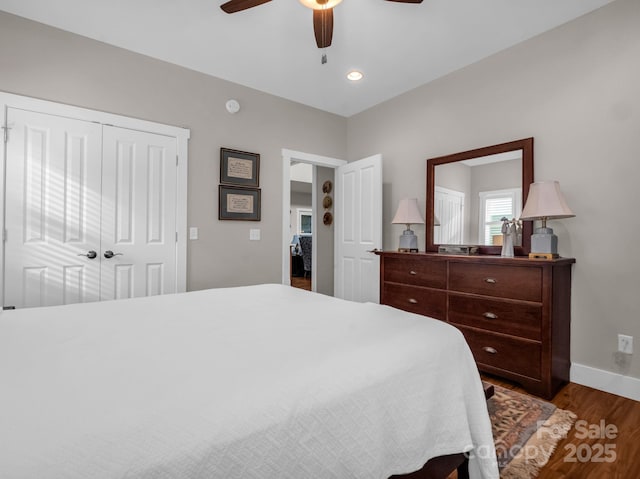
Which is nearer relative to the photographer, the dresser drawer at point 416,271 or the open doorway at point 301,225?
the dresser drawer at point 416,271

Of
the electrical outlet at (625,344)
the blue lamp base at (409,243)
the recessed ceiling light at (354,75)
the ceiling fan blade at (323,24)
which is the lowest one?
the electrical outlet at (625,344)

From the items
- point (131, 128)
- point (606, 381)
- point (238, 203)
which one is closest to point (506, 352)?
point (606, 381)

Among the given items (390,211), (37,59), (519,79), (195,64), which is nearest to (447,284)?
(390,211)

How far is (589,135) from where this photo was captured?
7.87 feet

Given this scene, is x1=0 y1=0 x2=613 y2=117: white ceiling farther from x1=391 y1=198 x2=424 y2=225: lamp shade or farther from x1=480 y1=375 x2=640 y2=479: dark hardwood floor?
x1=480 y1=375 x2=640 y2=479: dark hardwood floor

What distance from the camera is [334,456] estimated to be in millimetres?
814

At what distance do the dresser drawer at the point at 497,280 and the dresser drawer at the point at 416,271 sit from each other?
9cm

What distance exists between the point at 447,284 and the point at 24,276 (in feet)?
10.7

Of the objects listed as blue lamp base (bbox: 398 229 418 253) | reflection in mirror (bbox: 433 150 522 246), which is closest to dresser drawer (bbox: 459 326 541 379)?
reflection in mirror (bbox: 433 150 522 246)

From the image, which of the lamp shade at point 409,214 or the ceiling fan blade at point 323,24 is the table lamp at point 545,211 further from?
the ceiling fan blade at point 323,24

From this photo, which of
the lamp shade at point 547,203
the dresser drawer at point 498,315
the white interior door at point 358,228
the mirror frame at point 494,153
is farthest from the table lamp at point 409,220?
the lamp shade at point 547,203

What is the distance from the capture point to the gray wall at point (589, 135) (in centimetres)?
223

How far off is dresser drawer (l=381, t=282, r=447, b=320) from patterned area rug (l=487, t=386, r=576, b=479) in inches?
29.7

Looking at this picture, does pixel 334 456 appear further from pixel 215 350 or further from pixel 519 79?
pixel 519 79
